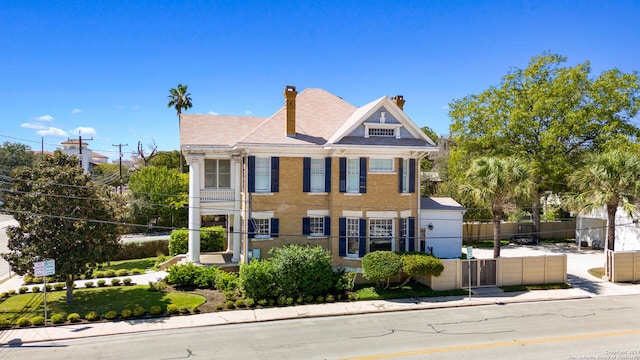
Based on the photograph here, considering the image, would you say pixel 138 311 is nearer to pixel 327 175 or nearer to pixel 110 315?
pixel 110 315

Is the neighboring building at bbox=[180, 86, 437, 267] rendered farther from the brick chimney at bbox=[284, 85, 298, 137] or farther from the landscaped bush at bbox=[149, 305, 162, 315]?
the landscaped bush at bbox=[149, 305, 162, 315]

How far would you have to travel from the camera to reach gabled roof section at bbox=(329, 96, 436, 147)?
78.4 ft

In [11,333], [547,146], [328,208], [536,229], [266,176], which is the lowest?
[11,333]

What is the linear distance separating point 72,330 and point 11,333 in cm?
235

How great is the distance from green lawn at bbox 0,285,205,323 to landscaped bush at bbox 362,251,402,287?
8.55m

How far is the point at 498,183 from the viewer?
23766 millimetres

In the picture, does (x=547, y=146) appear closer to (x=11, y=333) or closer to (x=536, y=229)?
(x=536, y=229)

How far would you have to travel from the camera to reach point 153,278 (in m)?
25.2

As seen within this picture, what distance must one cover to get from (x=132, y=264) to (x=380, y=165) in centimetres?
2079

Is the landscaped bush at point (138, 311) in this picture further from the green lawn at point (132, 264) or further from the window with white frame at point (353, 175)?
the window with white frame at point (353, 175)

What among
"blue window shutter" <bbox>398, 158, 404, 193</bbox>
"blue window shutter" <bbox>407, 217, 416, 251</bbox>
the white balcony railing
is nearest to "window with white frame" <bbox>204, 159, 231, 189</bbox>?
the white balcony railing

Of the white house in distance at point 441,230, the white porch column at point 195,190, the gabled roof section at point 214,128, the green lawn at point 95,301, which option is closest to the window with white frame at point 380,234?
the white house in distance at point 441,230

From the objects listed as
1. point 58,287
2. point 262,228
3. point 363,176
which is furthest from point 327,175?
point 58,287

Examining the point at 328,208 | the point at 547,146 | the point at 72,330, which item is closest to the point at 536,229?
the point at 547,146
